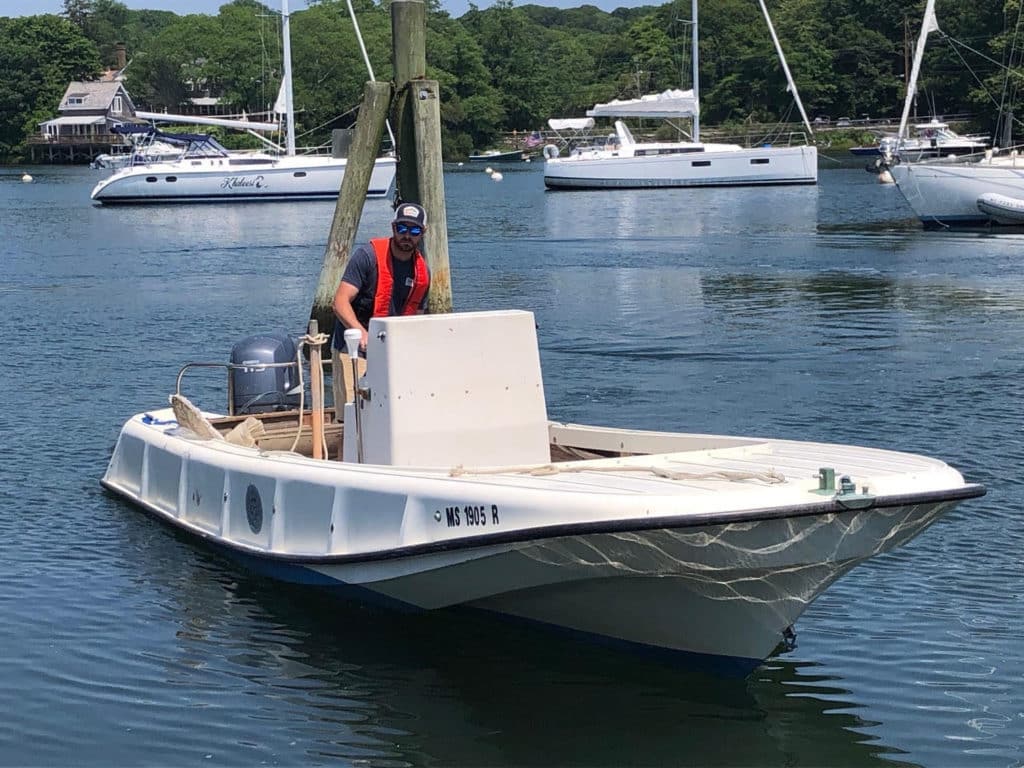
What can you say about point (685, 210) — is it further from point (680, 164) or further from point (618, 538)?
point (618, 538)

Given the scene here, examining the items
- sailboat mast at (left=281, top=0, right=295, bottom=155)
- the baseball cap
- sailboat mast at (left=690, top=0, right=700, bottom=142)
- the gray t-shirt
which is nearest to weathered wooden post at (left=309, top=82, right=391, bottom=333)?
the gray t-shirt

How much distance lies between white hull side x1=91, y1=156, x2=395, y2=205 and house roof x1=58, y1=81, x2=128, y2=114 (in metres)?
80.4

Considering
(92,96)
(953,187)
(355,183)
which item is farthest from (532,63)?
(355,183)

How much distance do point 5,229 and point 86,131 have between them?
91203mm

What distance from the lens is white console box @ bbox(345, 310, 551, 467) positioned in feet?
30.6

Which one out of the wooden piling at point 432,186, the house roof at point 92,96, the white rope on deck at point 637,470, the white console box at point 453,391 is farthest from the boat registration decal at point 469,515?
the house roof at point 92,96

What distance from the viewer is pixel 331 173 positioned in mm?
63594

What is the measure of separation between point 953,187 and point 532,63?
363ft

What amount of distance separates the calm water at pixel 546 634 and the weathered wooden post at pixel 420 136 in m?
2.08

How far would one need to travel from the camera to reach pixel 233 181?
6431 centimetres

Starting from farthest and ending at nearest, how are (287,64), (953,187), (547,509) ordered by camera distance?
(287,64) → (953,187) → (547,509)

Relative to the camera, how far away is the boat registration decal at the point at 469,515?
8523 millimetres

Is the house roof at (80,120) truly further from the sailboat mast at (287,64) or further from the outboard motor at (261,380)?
the outboard motor at (261,380)

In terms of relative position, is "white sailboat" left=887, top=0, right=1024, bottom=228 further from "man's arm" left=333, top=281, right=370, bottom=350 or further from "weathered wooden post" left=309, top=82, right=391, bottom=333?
"man's arm" left=333, top=281, right=370, bottom=350
